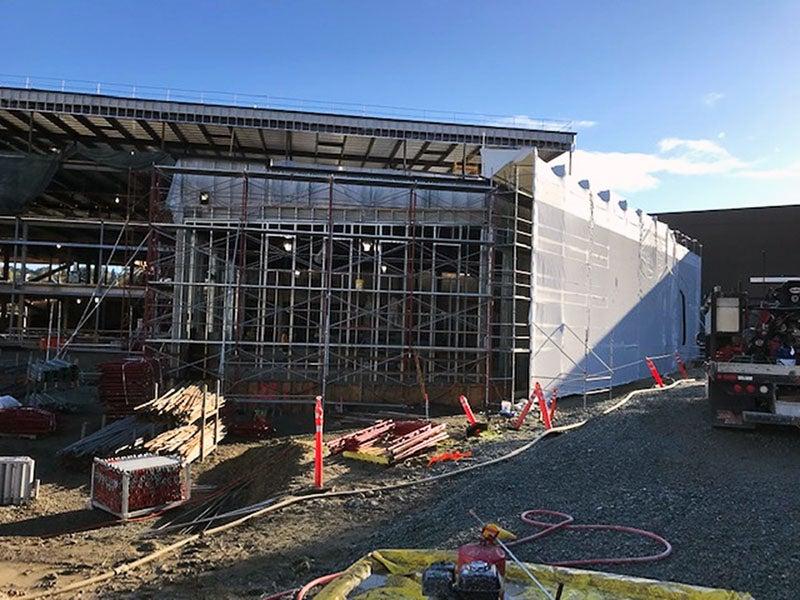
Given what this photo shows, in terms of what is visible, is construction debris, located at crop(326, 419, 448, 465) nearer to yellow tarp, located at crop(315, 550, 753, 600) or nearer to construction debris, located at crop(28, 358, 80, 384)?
yellow tarp, located at crop(315, 550, 753, 600)

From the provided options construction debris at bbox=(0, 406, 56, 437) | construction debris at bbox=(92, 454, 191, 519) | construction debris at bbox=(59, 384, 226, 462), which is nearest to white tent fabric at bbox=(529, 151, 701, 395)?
construction debris at bbox=(59, 384, 226, 462)

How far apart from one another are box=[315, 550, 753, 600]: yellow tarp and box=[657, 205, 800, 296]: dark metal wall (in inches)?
1657

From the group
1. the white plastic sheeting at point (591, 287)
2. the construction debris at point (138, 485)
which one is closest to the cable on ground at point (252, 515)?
the construction debris at point (138, 485)

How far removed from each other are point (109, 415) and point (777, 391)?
47.5ft

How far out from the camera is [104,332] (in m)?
33.1

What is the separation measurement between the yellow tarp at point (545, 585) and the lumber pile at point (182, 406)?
31.5ft

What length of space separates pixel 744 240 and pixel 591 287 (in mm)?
27694

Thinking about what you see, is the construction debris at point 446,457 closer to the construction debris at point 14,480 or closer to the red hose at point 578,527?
the red hose at point 578,527

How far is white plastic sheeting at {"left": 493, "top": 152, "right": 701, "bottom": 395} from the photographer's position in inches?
704

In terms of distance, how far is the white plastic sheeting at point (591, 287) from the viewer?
58.7 feet

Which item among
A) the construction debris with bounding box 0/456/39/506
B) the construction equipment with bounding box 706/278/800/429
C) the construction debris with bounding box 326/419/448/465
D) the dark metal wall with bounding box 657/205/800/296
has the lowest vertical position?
the construction debris with bounding box 0/456/39/506

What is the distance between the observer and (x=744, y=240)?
139 feet

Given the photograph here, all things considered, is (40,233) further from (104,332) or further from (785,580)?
(785,580)

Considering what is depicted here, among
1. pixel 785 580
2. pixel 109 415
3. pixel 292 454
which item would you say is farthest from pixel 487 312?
pixel 785 580
